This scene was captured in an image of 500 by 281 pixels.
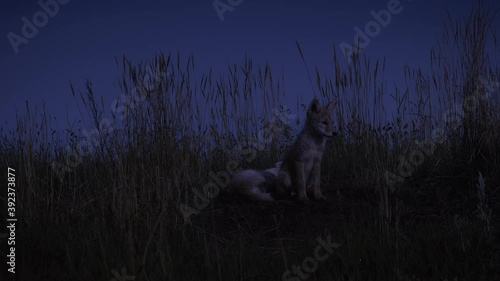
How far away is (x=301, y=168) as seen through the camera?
18.0ft

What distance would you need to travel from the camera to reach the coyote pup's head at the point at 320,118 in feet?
18.1

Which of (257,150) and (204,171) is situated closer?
(204,171)

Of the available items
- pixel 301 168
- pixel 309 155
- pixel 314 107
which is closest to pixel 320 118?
pixel 314 107

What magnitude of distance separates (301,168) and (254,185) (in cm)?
59

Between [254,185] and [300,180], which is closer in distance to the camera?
Answer: [300,180]

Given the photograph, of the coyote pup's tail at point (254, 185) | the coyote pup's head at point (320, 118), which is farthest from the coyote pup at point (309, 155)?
the coyote pup's tail at point (254, 185)

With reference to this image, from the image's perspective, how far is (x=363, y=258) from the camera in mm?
3596

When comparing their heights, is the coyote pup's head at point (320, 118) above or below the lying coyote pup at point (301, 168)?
above

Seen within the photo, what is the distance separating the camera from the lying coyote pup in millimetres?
5523

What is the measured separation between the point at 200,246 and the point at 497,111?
4109 mm

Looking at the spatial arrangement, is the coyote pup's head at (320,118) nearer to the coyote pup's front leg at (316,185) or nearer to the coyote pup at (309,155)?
the coyote pup at (309,155)

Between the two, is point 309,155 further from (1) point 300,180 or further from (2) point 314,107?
(2) point 314,107

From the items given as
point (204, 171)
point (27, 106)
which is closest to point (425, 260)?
point (204, 171)

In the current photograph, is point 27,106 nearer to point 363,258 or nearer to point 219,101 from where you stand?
point 219,101
